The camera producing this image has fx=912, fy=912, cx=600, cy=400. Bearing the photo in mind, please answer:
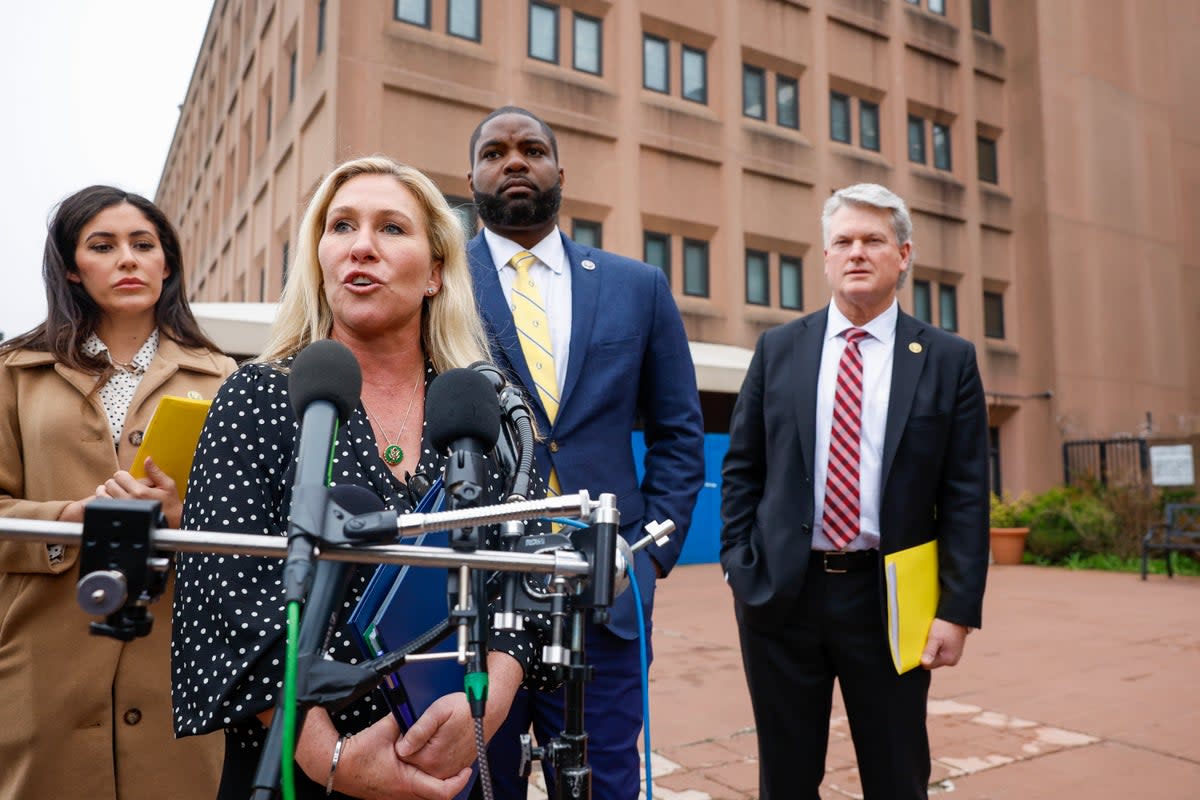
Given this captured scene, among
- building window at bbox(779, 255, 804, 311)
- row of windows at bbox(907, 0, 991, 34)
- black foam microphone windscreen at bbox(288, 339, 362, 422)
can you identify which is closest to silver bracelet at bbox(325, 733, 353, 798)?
black foam microphone windscreen at bbox(288, 339, 362, 422)

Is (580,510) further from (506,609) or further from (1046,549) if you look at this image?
(1046,549)

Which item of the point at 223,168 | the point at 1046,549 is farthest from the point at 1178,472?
the point at 223,168

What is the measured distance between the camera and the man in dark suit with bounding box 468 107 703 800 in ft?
7.79

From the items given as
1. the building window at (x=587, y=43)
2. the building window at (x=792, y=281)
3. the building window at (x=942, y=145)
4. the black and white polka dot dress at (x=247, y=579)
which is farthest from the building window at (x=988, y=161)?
the black and white polka dot dress at (x=247, y=579)

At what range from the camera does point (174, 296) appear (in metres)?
2.91

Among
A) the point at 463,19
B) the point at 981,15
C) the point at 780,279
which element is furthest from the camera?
the point at 981,15

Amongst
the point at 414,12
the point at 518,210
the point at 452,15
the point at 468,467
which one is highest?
the point at 452,15

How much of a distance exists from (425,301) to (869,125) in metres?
17.4

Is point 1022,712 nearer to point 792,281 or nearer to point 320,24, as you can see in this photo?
point 792,281

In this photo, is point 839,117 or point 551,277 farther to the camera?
point 839,117

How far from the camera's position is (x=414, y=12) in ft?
42.4

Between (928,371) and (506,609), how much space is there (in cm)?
210

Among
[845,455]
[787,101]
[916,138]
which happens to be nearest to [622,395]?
[845,455]

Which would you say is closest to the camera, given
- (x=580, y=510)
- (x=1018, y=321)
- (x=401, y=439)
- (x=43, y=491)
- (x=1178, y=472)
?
(x=580, y=510)
